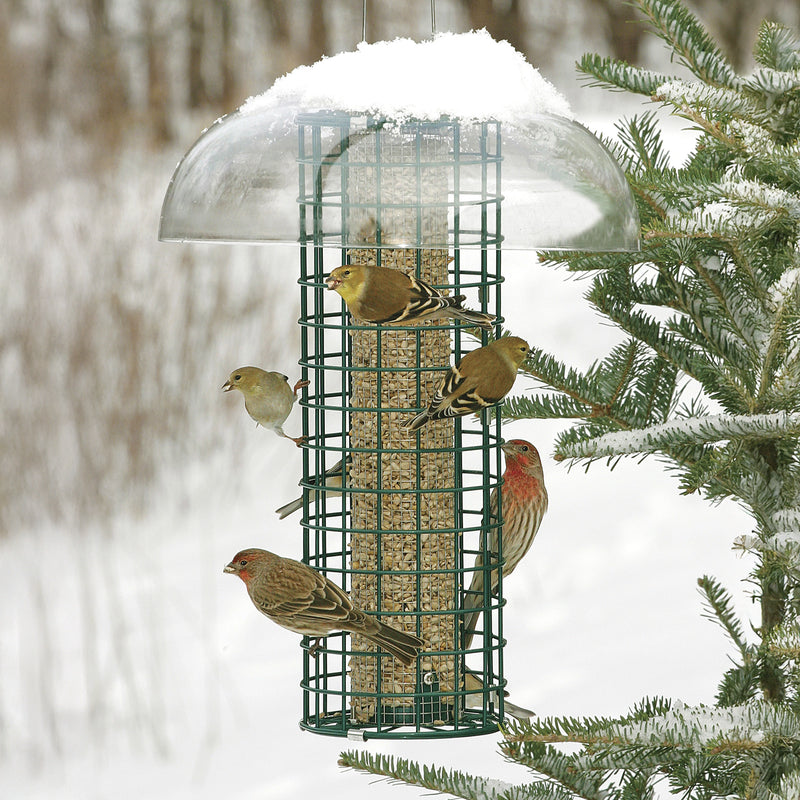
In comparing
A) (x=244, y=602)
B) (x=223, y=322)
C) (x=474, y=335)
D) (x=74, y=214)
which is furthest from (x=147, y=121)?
(x=474, y=335)

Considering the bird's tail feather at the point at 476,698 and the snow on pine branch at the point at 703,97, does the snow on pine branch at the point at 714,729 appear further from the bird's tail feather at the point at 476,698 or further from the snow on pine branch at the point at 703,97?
the snow on pine branch at the point at 703,97

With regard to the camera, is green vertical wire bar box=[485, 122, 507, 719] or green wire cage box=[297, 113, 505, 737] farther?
green wire cage box=[297, 113, 505, 737]

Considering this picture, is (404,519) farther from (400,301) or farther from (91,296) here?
(91,296)

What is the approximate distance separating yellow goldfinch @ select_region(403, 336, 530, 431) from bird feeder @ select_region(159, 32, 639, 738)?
13cm

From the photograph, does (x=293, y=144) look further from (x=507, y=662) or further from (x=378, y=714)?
(x=507, y=662)

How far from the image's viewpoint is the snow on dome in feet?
8.07

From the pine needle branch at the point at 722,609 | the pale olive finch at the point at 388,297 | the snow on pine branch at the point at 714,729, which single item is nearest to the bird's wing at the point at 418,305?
the pale olive finch at the point at 388,297

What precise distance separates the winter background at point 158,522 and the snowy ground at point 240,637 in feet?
0.04

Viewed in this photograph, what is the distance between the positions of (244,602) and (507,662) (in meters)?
1.50

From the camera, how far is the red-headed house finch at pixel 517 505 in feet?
10.2

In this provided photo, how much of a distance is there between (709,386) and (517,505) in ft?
1.70

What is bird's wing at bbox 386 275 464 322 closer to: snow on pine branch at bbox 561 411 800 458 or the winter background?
snow on pine branch at bbox 561 411 800 458

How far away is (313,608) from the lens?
283 cm

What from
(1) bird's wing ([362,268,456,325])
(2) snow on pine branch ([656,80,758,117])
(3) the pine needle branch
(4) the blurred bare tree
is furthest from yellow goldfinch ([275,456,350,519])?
(4) the blurred bare tree
